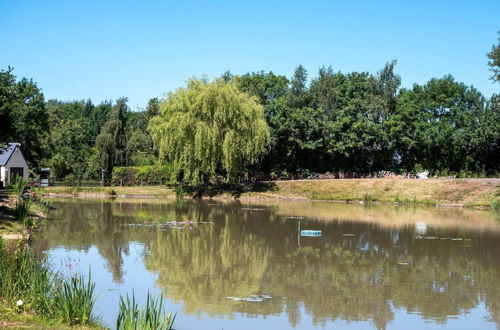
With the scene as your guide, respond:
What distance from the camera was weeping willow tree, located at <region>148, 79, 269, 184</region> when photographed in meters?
46.7

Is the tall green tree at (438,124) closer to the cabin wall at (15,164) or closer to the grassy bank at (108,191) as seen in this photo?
the grassy bank at (108,191)

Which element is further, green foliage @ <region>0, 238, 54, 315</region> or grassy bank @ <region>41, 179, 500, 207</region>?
grassy bank @ <region>41, 179, 500, 207</region>

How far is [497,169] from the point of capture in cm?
5853

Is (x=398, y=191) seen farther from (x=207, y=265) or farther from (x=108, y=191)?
(x=207, y=265)

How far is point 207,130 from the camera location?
46.7 m

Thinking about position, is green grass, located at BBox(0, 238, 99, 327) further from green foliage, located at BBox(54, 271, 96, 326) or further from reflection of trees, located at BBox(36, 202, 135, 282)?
reflection of trees, located at BBox(36, 202, 135, 282)

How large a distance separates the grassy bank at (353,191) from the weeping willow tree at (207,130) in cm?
289

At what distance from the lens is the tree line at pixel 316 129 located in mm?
47938

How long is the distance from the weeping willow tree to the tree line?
0.09 meters

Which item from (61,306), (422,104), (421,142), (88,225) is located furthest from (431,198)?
(61,306)

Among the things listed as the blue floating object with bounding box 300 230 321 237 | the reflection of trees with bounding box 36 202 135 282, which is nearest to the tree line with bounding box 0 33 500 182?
the reflection of trees with bounding box 36 202 135 282

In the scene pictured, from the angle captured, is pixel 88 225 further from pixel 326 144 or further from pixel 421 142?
pixel 421 142

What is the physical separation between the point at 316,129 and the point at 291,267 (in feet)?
131

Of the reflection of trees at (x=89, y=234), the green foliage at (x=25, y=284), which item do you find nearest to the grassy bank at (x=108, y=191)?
the reflection of trees at (x=89, y=234)
